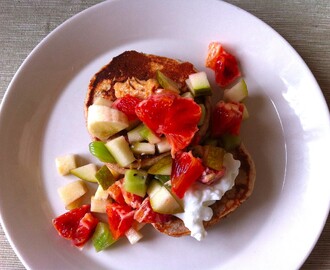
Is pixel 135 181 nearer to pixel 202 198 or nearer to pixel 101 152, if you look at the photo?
pixel 101 152

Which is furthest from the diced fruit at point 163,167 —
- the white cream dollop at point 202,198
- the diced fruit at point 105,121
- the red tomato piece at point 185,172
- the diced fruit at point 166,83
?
the diced fruit at point 166,83

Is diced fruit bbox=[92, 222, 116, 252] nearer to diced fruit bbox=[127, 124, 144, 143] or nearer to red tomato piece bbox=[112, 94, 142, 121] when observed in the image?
diced fruit bbox=[127, 124, 144, 143]

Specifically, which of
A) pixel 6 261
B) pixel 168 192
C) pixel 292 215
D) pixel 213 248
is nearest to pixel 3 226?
pixel 6 261

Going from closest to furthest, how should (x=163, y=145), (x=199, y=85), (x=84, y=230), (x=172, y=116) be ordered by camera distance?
(x=172, y=116) < (x=163, y=145) < (x=199, y=85) < (x=84, y=230)

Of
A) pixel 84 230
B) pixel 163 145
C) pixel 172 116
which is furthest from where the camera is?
pixel 84 230

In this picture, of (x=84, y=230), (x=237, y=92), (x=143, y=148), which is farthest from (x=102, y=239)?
(x=237, y=92)

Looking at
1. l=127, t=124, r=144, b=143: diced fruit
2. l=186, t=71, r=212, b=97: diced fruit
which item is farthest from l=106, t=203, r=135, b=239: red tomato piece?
l=186, t=71, r=212, b=97: diced fruit
